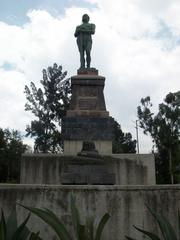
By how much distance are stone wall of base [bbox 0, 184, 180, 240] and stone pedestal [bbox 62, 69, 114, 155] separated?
448cm

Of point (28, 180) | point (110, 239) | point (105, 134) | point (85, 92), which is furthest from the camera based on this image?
point (85, 92)

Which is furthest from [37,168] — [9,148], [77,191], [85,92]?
[9,148]

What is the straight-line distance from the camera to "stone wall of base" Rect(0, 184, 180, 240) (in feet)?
17.9

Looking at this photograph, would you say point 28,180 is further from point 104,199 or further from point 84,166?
point 104,199

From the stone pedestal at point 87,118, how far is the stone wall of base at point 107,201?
4479 mm

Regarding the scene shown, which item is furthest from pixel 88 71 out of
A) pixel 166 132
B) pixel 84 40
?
pixel 166 132

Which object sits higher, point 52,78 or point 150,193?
point 52,78

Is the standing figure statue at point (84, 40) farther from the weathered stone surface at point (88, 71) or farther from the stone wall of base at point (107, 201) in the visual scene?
the stone wall of base at point (107, 201)

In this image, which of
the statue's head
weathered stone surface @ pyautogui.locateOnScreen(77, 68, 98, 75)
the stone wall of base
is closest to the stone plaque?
weathered stone surface @ pyautogui.locateOnScreen(77, 68, 98, 75)

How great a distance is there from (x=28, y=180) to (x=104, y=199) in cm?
411

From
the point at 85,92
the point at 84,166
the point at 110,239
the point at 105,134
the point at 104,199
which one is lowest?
the point at 110,239

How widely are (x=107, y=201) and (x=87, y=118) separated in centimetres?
513

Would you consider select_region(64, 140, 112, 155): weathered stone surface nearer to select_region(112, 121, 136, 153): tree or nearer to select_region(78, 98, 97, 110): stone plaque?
select_region(78, 98, 97, 110): stone plaque

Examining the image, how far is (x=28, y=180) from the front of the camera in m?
9.28
